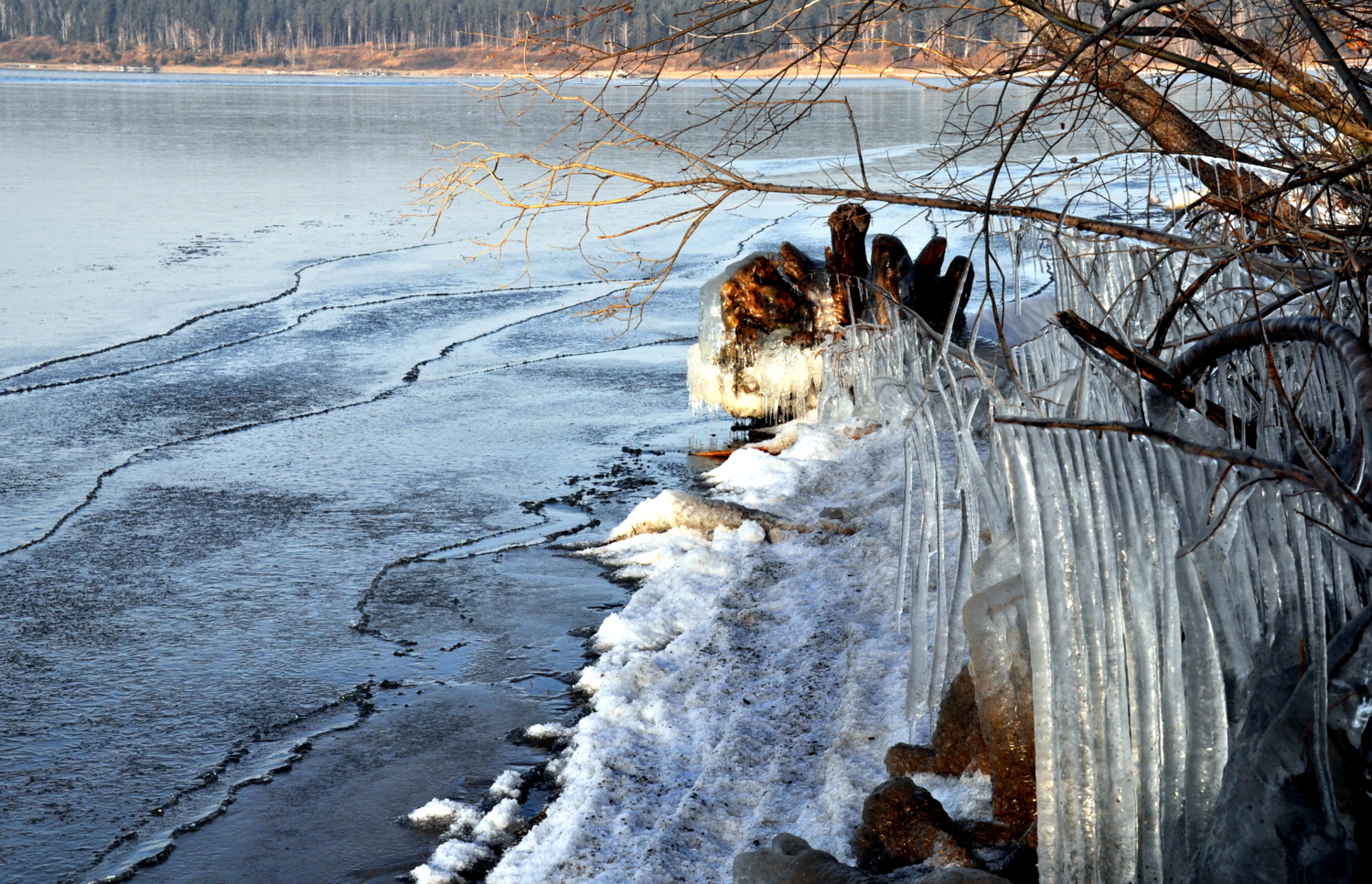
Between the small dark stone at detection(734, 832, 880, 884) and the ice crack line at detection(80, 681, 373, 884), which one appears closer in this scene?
the small dark stone at detection(734, 832, 880, 884)

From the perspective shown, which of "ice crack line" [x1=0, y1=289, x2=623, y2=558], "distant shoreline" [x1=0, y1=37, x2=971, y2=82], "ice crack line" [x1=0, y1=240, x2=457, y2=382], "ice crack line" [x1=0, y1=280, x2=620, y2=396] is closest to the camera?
"ice crack line" [x1=0, y1=289, x2=623, y2=558]

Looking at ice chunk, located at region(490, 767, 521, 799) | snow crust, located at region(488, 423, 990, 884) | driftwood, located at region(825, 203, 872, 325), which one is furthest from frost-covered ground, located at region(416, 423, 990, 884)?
driftwood, located at region(825, 203, 872, 325)

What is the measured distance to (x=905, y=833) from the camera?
3.53 m

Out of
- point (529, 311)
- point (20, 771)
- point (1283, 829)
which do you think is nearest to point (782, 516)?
point (20, 771)

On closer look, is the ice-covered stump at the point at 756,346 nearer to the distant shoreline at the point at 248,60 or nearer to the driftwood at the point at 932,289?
the driftwood at the point at 932,289

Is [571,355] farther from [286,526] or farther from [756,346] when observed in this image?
[286,526]

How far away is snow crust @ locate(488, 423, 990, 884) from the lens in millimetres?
3973

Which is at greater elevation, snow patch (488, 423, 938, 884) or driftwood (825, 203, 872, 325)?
driftwood (825, 203, 872, 325)

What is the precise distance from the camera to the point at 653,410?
10336mm

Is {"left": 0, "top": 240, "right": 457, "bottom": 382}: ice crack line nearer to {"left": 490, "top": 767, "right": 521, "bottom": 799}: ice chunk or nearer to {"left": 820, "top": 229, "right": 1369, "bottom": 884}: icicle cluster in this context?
{"left": 490, "top": 767, "right": 521, "bottom": 799}: ice chunk

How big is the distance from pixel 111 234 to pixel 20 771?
14570mm

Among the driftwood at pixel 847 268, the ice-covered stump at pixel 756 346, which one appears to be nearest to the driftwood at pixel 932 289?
the driftwood at pixel 847 268

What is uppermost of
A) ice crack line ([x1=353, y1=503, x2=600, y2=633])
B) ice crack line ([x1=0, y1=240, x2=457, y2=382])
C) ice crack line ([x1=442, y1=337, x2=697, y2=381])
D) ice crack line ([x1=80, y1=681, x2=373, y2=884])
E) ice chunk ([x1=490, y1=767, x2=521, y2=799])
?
ice crack line ([x1=0, y1=240, x2=457, y2=382])

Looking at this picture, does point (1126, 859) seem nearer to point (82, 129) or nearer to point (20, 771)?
point (20, 771)
